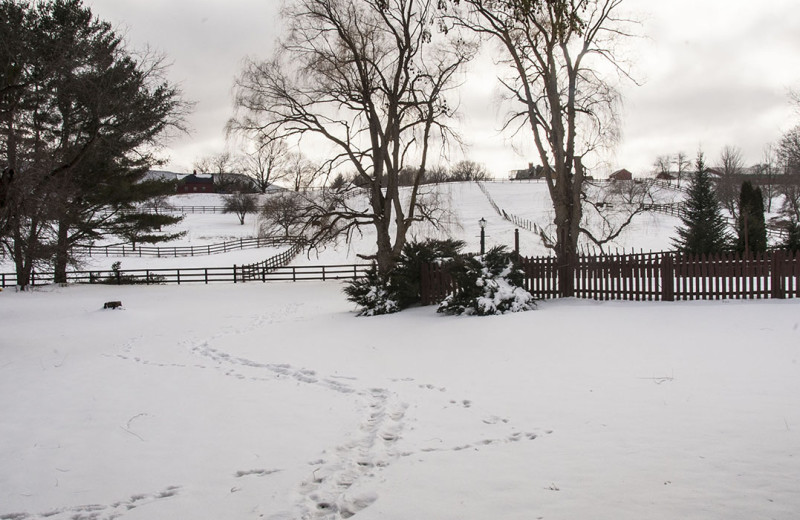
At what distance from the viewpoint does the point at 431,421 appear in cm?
607

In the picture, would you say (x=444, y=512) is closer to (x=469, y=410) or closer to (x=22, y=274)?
(x=469, y=410)

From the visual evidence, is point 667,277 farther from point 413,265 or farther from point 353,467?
point 353,467

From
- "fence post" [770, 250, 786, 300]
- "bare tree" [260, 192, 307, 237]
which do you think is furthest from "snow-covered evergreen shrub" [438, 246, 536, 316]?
"bare tree" [260, 192, 307, 237]

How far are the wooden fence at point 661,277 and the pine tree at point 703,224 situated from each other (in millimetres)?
11827

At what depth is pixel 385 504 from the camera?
4.06 metres

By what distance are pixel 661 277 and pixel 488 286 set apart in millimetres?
4193

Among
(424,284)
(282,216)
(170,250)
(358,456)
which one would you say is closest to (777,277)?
(424,284)

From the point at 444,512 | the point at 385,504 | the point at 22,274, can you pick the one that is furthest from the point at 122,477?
the point at 22,274

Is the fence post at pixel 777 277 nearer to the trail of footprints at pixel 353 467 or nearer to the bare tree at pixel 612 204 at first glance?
the bare tree at pixel 612 204

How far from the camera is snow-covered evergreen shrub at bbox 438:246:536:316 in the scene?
43.2ft

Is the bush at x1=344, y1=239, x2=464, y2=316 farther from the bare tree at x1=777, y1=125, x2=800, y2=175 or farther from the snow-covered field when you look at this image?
the bare tree at x1=777, y1=125, x2=800, y2=175

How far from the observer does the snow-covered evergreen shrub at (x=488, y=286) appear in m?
13.2

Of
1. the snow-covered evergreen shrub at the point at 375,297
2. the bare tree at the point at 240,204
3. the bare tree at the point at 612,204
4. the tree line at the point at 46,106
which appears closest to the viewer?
the tree line at the point at 46,106

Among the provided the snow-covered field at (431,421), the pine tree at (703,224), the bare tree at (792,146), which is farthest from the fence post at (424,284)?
the bare tree at (792,146)
